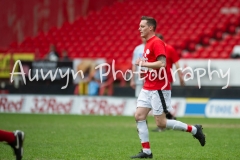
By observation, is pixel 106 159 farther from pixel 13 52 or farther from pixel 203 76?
pixel 13 52

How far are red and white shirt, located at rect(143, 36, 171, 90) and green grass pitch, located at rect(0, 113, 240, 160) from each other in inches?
44.4

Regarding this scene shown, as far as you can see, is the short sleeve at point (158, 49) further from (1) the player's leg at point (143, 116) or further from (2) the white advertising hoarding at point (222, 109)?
(2) the white advertising hoarding at point (222, 109)

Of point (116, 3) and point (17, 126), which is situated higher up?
point (116, 3)

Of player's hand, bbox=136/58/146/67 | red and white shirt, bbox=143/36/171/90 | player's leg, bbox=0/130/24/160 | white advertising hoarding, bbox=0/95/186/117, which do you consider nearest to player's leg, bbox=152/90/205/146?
red and white shirt, bbox=143/36/171/90

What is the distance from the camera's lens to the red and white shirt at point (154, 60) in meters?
8.88

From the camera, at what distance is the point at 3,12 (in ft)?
93.2

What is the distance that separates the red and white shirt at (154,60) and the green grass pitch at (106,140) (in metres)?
1.13

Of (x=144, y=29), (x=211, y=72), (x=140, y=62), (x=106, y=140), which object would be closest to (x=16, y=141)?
(x=140, y=62)

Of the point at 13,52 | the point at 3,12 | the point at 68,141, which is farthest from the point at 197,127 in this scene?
the point at 3,12

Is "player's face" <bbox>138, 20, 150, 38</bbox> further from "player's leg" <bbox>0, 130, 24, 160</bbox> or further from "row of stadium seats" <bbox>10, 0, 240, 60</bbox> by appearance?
"row of stadium seats" <bbox>10, 0, 240, 60</bbox>

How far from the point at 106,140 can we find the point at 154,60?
10.5 feet

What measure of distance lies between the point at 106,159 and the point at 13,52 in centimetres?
1262

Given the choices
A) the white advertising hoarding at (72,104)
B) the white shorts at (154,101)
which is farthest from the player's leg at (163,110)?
the white advertising hoarding at (72,104)

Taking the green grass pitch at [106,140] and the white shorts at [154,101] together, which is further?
the green grass pitch at [106,140]
